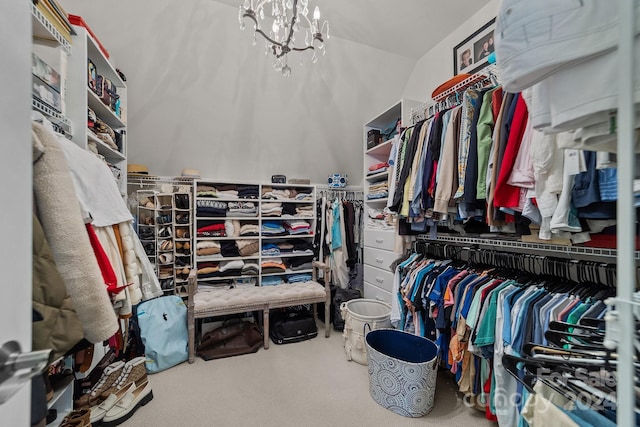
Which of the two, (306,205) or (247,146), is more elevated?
(247,146)

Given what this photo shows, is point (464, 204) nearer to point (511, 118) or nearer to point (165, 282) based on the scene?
point (511, 118)

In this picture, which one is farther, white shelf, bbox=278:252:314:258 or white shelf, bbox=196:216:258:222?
white shelf, bbox=278:252:314:258

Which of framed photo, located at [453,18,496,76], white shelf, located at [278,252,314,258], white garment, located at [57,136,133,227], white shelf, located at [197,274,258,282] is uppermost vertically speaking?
framed photo, located at [453,18,496,76]

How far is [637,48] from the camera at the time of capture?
392 millimetres

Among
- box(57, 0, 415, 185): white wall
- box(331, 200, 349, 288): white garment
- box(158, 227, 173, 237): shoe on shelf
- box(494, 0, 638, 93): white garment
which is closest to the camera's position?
box(494, 0, 638, 93): white garment

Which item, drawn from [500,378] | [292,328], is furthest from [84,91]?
[500,378]

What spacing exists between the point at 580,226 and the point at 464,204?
1.67 feet

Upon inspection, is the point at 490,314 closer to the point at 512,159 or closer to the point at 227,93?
the point at 512,159

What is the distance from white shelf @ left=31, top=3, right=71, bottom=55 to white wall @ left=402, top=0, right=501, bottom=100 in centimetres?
282

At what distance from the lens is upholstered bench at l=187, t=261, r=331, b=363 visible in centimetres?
223

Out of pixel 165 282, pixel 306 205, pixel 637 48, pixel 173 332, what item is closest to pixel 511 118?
pixel 637 48

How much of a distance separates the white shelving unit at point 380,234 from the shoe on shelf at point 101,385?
6.80 ft

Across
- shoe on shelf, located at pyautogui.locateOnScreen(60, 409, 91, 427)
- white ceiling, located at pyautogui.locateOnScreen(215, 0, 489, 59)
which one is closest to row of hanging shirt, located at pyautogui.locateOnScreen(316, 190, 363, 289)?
white ceiling, located at pyautogui.locateOnScreen(215, 0, 489, 59)

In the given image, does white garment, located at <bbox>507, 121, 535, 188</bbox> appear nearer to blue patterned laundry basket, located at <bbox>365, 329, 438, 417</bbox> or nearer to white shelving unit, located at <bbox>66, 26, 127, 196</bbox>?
blue patterned laundry basket, located at <bbox>365, 329, 438, 417</bbox>
